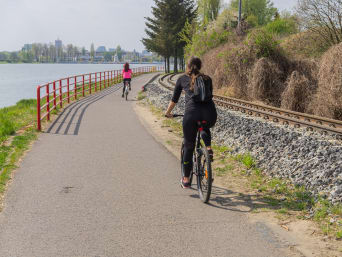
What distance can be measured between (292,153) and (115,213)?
3842 millimetres

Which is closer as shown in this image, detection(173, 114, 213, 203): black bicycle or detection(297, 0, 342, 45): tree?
detection(173, 114, 213, 203): black bicycle

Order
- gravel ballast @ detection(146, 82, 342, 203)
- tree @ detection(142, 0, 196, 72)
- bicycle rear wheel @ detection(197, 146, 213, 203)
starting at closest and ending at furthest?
bicycle rear wheel @ detection(197, 146, 213, 203) → gravel ballast @ detection(146, 82, 342, 203) → tree @ detection(142, 0, 196, 72)

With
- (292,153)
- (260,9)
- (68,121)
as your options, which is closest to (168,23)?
(260,9)

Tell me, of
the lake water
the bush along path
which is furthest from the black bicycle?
the lake water

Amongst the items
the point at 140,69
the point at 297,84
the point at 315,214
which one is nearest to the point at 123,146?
the point at 315,214

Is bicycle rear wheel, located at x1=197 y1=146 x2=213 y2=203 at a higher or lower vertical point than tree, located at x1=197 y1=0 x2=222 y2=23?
lower

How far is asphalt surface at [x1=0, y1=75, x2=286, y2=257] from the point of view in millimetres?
4277

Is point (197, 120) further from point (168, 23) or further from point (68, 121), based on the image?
point (168, 23)

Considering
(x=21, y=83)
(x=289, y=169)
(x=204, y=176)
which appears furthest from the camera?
(x=21, y=83)

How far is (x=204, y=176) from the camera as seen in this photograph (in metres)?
5.80

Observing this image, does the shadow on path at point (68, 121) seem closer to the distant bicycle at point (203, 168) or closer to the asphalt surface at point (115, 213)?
the asphalt surface at point (115, 213)

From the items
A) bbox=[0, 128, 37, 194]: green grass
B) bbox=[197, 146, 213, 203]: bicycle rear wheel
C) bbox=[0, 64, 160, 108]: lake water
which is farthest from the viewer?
bbox=[0, 64, 160, 108]: lake water

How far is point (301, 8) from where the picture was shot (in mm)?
20828

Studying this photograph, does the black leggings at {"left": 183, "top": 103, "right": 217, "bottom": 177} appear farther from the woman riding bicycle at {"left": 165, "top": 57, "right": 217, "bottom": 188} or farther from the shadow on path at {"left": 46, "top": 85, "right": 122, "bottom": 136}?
the shadow on path at {"left": 46, "top": 85, "right": 122, "bottom": 136}
